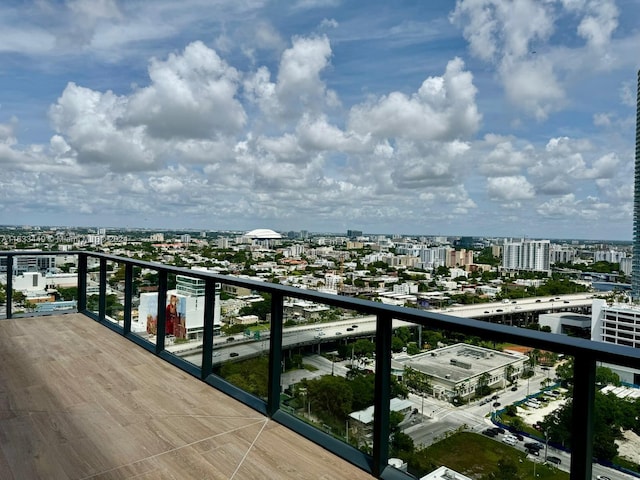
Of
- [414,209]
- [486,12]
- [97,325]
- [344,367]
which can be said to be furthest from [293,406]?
[414,209]

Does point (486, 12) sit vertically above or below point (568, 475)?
above

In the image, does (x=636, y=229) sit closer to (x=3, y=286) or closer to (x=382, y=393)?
(x=382, y=393)

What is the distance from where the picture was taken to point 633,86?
30.1m

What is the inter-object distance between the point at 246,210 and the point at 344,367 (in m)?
29.3

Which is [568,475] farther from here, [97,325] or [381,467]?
[97,325]

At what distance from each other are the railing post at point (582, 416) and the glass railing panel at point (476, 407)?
0.9 inches

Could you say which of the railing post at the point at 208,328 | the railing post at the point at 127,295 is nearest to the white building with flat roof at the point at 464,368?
the railing post at the point at 208,328

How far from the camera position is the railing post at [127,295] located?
4801mm

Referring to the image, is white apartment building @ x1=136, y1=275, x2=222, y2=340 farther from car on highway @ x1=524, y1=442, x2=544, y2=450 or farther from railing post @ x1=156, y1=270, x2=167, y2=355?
car on highway @ x1=524, y1=442, x2=544, y2=450

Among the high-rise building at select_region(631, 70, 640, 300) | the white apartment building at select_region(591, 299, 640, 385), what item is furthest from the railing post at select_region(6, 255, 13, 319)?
the high-rise building at select_region(631, 70, 640, 300)

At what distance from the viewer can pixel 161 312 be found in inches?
162

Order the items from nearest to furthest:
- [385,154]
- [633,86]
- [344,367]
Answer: [344,367] < [633,86] < [385,154]

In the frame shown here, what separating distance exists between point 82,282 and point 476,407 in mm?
6168

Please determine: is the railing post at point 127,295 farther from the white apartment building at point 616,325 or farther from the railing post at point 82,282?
the white apartment building at point 616,325
